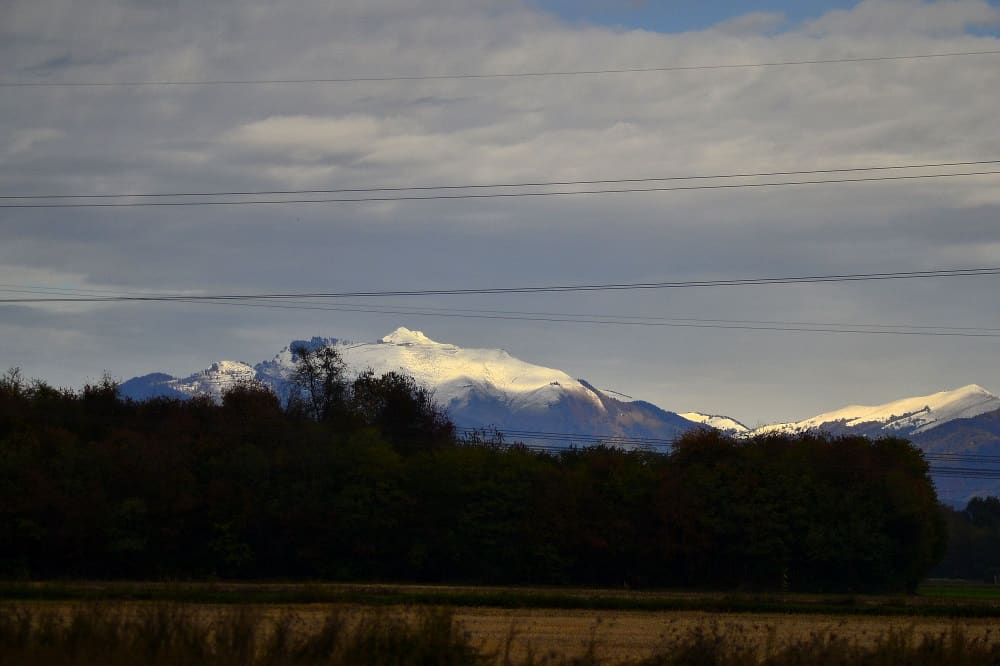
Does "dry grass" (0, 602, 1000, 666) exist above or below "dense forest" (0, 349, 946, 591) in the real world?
below

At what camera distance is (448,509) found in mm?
90500

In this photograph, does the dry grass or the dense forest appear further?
the dense forest

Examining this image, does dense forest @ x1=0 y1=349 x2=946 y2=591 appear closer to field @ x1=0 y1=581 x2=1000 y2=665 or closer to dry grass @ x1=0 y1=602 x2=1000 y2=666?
field @ x1=0 y1=581 x2=1000 y2=665

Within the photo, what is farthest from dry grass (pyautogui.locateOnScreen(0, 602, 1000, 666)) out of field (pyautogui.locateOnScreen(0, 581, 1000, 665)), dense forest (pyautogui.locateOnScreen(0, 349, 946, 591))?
dense forest (pyautogui.locateOnScreen(0, 349, 946, 591))

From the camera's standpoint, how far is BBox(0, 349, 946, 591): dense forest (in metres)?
83.6

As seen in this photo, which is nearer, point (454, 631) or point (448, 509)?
point (454, 631)

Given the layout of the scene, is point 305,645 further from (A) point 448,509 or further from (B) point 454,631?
(A) point 448,509

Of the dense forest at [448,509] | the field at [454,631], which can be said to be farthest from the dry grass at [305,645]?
the dense forest at [448,509]

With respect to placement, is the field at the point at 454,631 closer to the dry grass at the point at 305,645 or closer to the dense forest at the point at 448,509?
the dry grass at the point at 305,645

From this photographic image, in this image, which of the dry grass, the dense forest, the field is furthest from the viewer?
the dense forest

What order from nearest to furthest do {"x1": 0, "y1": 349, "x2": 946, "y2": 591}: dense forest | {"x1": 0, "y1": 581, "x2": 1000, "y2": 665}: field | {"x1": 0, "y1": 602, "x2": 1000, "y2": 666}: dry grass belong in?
{"x1": 0, "y1": 602, "x2": 1000, "y2": 666}: dry grass → {"x1": 0, "y1": 581, "x2": 1000, "y2": 665}: field → {"x1": 0, "y1": 349, "x2": 946, "y2": 591}: dense forest

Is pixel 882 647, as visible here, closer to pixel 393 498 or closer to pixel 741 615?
pixel 741 615

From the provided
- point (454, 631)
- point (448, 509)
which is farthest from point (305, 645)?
point (448, 509)

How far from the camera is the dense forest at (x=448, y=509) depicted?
83562 millimetres
